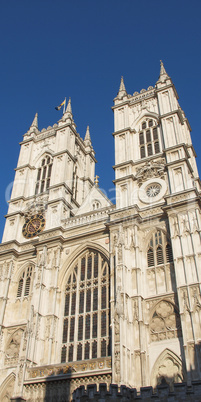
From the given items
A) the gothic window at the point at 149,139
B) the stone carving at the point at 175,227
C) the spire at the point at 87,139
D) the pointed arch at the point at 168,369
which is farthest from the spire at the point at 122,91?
the pointed arch at the point at 168,369

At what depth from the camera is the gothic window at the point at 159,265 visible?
23859mm

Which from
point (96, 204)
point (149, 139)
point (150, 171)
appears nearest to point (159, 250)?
point (150, 171)

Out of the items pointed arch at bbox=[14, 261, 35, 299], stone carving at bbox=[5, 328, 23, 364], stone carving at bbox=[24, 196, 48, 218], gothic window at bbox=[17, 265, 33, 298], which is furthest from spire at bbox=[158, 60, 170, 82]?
stone carving at bbox=[5, 328, 23, 364]

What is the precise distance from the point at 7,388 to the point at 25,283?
→ 7.08m

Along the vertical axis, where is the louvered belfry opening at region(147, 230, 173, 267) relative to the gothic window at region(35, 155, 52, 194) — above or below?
below

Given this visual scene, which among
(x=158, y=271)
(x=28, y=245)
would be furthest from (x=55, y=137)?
(x=158, y=271)

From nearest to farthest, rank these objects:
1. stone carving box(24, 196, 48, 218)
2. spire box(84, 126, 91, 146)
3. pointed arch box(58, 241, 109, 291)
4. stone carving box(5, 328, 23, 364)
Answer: stone carving box(5, 328, 23, 364)
pointed arch box(58, 241, 109, 291)
stone carving box(24, 196, 48, 218)
spire box(84, 126, 91, 146)

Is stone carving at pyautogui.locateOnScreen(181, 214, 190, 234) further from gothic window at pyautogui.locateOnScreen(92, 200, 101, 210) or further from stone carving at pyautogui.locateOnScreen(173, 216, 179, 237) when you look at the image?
gothic window at pyautogui.locateOnScreen(92, 200, 101, 210)

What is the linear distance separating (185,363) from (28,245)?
49.9 ft

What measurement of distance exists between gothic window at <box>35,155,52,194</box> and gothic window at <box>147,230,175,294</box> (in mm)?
12464

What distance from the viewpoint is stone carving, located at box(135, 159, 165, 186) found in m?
29.1

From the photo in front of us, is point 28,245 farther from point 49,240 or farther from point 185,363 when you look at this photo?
point 185,363

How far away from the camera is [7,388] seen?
2461 centimetres

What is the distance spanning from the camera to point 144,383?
20328 mm
